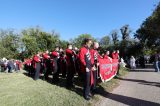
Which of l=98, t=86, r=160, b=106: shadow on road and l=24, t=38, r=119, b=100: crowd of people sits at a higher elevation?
l=24, t=38, r=119, b=100: crowd of people

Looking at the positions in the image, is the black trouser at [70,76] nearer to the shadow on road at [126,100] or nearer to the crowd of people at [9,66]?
the shadow on road at [126,100]

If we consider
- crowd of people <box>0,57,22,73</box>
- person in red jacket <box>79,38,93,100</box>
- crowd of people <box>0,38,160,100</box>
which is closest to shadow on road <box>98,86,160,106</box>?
crowd of people <box>0,38,160,100</box>

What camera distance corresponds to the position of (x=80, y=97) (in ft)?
33.7

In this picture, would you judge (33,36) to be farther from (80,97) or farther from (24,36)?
(80,97)

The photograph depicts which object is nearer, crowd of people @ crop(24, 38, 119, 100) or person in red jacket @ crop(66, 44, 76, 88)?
crowd of people @ crop(24, 38, 119, 100)

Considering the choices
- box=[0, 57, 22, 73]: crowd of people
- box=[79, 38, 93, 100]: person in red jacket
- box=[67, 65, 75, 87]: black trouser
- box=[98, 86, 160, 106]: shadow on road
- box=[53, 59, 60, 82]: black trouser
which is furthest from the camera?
box=[0, 57, 22, 73]: crowd of people

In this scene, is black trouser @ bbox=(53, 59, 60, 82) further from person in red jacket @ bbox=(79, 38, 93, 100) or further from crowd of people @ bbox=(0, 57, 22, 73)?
crowd of people @ bbox=(0, 57, 22, 73)

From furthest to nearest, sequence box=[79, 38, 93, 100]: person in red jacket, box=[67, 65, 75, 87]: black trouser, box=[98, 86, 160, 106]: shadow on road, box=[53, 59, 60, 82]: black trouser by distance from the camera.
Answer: box=[53, 59, 60, 82]: black trouser → box=[67, 65, 75, 87]: black trouser → box=[79, 38, 93, 100]: person in red jacket → box=[98, 86, 160, 106]: shadow on road

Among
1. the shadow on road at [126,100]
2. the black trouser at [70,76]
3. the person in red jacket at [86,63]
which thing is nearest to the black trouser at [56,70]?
the black trouser at [70,76]

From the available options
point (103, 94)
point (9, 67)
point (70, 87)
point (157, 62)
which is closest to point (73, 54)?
point (70, 87)

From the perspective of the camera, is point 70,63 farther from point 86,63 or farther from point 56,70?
point 86,63

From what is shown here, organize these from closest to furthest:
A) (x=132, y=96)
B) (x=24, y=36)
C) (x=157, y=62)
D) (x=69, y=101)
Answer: (x=69, y=101), (x=132, y=96), (x=157, y=62), (x=24, y=36)

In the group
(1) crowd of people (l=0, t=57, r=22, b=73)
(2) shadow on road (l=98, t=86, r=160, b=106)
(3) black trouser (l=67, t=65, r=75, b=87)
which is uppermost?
(1) crowd of people (l=0, t=57, r=22, b=73)

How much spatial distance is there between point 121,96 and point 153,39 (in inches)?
1822
